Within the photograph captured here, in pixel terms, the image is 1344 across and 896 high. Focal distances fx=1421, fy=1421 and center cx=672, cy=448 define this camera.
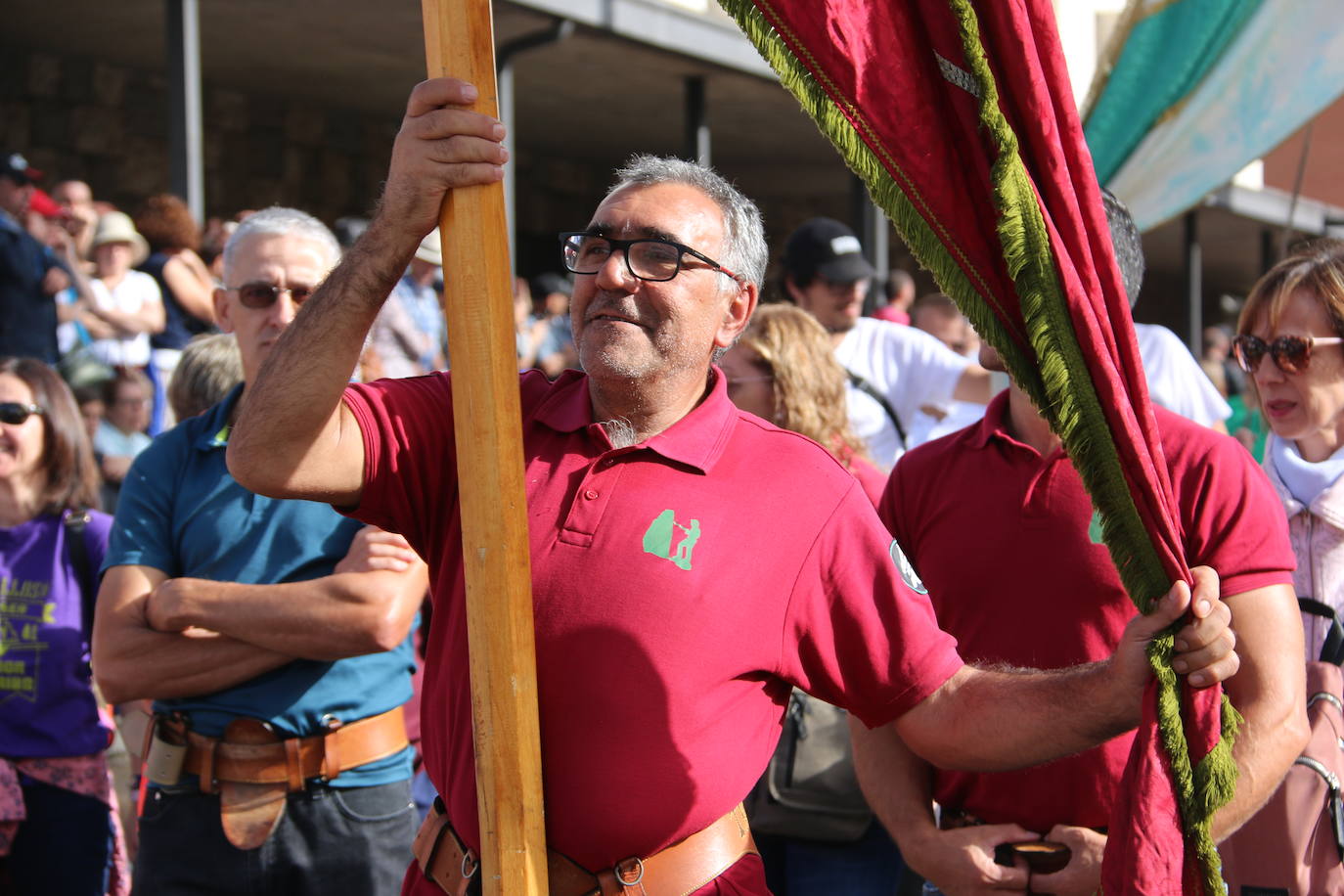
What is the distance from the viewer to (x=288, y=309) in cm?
343

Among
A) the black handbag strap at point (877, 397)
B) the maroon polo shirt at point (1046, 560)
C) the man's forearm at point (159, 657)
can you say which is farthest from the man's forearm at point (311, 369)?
the black handbag strap at point (877, 397)

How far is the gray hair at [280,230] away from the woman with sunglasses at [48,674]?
96cm

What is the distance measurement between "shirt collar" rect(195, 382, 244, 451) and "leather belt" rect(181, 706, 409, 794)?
63 centimetres

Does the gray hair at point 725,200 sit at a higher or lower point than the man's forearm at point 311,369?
higher

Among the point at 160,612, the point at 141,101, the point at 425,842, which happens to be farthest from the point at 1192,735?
the point at 141,101

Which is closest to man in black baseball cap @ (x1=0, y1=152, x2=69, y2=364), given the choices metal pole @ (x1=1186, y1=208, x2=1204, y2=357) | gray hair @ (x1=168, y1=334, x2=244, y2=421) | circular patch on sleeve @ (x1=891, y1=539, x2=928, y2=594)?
gray hair @ (x1=168, y1=334, x2=244, y2=421)

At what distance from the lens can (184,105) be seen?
7.97m

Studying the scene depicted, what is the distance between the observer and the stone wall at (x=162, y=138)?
36.2ft

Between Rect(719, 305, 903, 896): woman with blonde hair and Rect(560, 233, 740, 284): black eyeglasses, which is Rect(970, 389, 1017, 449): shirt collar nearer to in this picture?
Rect(719, 305, 903, 896): woman with blonde hair

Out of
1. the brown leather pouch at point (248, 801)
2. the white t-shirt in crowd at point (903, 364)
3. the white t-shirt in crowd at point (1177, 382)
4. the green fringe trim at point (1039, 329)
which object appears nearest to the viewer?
the green fringe trim at point (1039, 329)

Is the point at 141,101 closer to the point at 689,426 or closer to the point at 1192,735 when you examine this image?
the point at 689,426

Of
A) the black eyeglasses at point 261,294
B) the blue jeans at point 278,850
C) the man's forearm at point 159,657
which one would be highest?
the black eyeglasses at point 261,294

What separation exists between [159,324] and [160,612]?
4585 millimetres

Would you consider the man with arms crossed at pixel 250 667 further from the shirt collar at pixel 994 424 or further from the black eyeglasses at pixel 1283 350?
the black eyeglasses at pixel 1283 350
